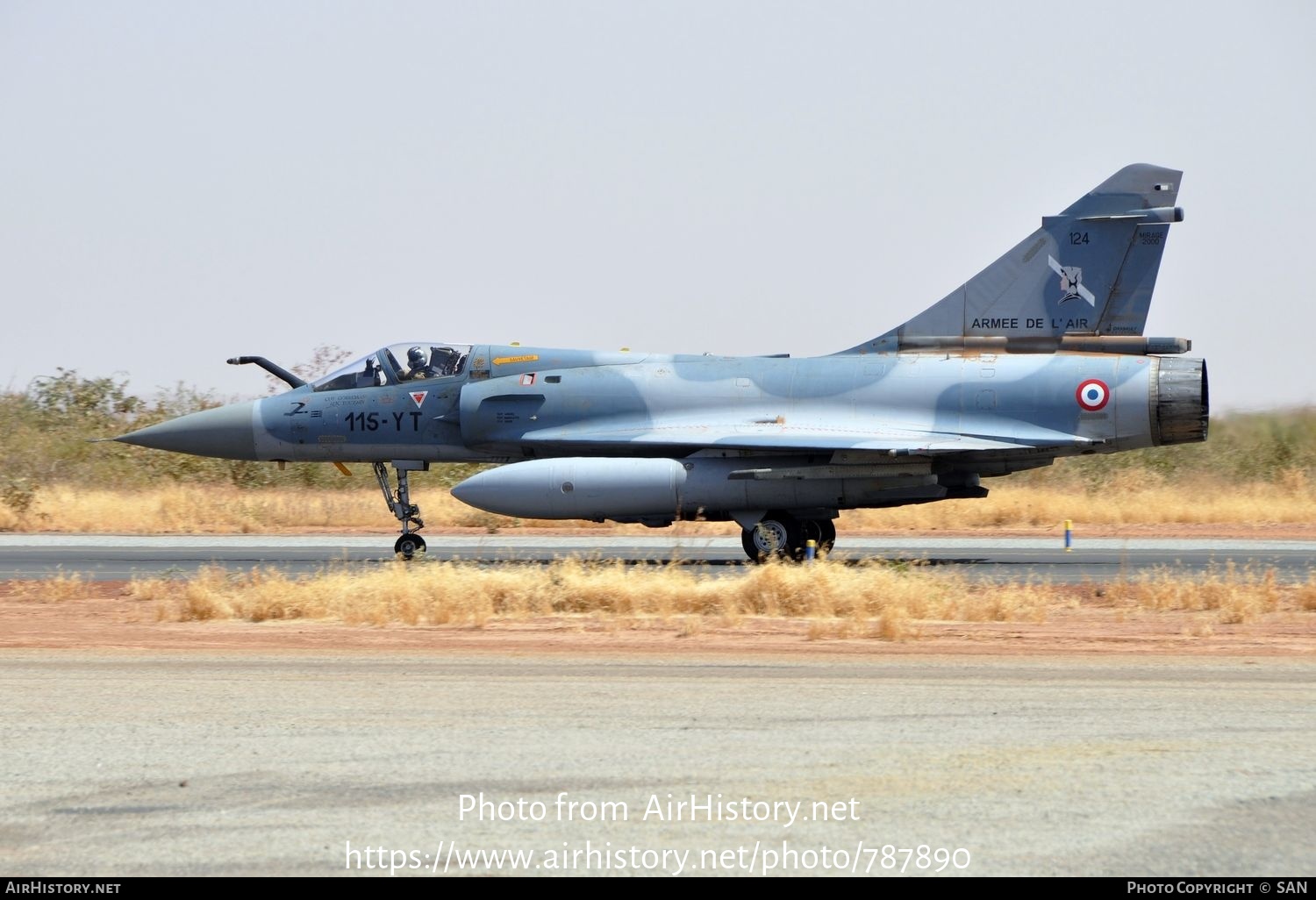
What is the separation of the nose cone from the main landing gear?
313 inches

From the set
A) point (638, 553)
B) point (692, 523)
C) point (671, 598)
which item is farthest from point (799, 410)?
point (692, 523)

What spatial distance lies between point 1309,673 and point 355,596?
29.5 ft

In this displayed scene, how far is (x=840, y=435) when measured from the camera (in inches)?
765

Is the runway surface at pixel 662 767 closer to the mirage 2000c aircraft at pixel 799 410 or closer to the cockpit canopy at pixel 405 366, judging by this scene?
the mirage 2000c aircraft at pixel 799 410

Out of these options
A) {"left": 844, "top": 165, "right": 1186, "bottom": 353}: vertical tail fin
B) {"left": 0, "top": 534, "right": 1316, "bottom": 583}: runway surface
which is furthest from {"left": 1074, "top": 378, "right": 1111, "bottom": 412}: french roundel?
{"left": 0, "top": 534, "right": 1316, "bottom": 583}: runway surface

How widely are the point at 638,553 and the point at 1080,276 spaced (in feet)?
25.6

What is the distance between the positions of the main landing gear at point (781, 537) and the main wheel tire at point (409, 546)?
15.5ft

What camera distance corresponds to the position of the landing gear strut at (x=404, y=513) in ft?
67.1

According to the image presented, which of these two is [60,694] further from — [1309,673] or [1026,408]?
[1026,408]

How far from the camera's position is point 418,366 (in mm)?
21484

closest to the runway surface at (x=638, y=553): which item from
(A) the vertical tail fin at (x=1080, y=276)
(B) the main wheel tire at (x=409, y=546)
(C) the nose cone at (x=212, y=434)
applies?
(B) the main wheel tire at (x=409, y=546)

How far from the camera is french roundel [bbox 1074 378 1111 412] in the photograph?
63.0 ft
